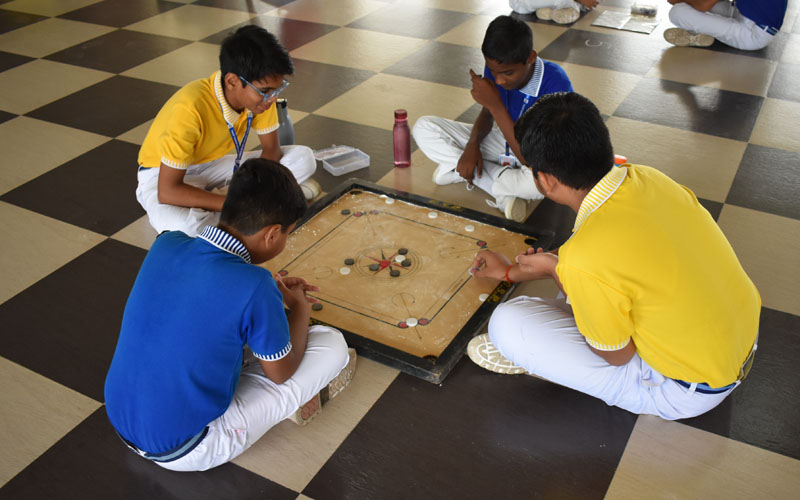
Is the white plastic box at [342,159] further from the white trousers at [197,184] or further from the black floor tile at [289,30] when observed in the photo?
the black floor tile at [289,30]

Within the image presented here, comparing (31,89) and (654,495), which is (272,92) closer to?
(654,495)

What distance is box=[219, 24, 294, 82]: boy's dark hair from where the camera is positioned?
227 cm

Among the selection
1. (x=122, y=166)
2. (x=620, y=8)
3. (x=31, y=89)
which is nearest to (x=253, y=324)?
(x=122, y=166)

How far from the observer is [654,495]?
1.67m

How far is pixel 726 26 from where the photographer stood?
4.19 m

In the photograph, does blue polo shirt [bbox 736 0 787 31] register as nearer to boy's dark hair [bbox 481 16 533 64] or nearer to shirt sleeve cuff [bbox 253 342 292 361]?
boy's dark hair [bbox 481 16 533 64]

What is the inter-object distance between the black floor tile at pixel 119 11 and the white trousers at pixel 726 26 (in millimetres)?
3937

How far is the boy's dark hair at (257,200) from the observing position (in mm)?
1577

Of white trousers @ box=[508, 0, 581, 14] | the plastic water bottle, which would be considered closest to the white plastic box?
the plastic water bottle

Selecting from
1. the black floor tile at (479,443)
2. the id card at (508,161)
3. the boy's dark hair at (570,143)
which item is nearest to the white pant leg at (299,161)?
the id card at (508,161)

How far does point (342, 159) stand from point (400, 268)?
95 centimetres

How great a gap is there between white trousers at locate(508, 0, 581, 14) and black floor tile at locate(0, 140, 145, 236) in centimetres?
298

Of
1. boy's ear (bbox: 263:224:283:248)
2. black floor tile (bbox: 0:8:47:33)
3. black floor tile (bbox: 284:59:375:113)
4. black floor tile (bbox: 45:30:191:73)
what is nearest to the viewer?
boy's ear (bbox: 263:224:283:248)

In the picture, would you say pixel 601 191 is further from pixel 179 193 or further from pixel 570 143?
pixel 179 193
